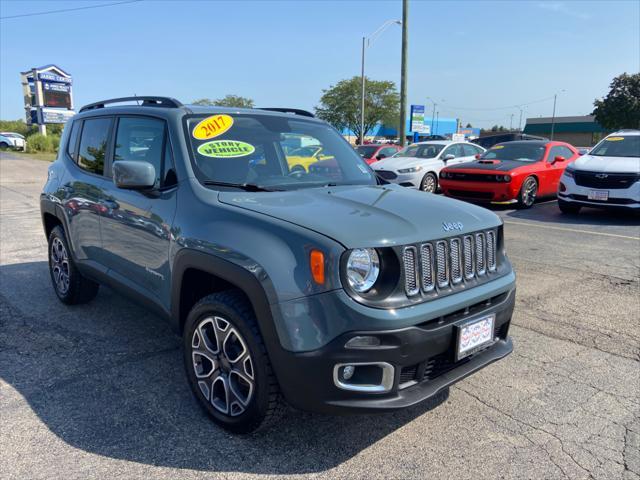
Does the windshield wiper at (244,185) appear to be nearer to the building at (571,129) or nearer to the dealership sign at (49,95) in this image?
the dealership sign at (49,95)

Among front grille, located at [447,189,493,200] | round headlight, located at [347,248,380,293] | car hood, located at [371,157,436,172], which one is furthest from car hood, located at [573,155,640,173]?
round headlight, located at [347,248,380,293]

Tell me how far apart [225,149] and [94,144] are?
5.35ft

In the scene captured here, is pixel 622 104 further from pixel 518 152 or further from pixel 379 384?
pixel 379 384

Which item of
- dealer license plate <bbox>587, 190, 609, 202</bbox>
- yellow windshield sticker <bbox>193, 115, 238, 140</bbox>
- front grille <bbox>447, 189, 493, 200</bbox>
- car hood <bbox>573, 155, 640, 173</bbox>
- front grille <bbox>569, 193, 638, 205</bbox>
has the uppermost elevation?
yellow windshield sticker <bbox>193, 115, 238, 140</bbox>

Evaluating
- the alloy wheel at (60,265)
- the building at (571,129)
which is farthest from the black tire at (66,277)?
the building at (571,129)

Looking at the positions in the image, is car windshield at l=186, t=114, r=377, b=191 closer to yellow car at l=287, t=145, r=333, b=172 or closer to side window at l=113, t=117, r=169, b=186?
yellow car at l=287, t=145, r=333, b=172

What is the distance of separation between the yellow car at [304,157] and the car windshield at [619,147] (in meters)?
8.84

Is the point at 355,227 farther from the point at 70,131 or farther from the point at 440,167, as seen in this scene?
the point at 440,167

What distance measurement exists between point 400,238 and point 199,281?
1.32 m

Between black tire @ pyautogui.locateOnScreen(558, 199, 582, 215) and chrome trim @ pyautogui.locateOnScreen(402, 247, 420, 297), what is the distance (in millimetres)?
8907

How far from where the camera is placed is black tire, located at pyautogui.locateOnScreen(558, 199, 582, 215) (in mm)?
10219

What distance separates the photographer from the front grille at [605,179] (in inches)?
366

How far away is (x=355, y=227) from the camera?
2.53 metres

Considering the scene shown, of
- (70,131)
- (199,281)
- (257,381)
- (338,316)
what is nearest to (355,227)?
(338,316)
